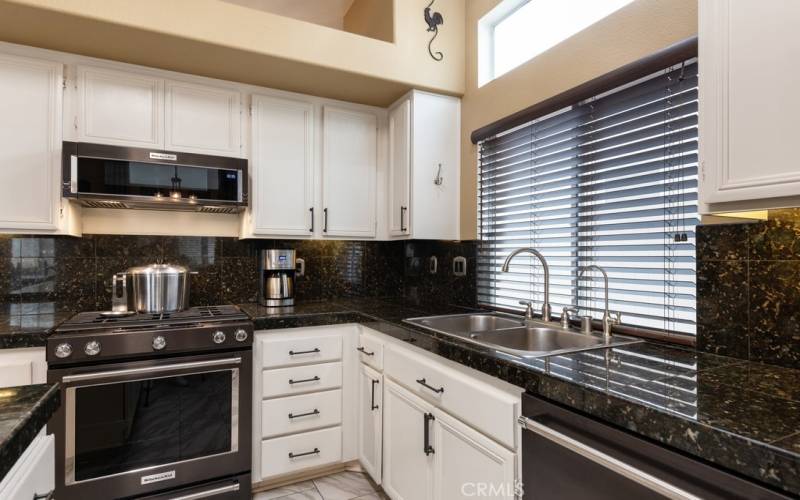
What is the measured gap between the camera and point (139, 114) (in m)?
2.26

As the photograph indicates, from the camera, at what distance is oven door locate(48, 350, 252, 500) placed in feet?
5.88

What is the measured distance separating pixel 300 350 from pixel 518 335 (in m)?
1.13

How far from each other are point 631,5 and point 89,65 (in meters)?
2.54

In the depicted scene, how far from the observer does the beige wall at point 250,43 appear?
189 cm

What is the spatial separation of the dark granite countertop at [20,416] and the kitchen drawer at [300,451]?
4.75 ft

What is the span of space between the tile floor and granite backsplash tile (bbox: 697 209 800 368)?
1732 millimetres

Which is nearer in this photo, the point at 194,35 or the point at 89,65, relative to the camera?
the point at 194,35

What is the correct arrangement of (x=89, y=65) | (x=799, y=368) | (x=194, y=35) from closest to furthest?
(x=799, y=368) → (x=194, y=35) → (x=89, y=65)

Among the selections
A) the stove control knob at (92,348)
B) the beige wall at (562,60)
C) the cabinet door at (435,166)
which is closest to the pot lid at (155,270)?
the stove control knob at (92,348)

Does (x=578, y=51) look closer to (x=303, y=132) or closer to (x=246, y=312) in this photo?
(x=303, y=132)

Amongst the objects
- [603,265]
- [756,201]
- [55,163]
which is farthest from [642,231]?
[55,163]

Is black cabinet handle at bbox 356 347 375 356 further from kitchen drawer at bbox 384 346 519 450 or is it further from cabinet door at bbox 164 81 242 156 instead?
cabinet door at bbox 164 81 242 156

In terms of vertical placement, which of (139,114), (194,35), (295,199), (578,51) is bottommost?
(295,199)

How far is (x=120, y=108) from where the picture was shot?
7.30ft
